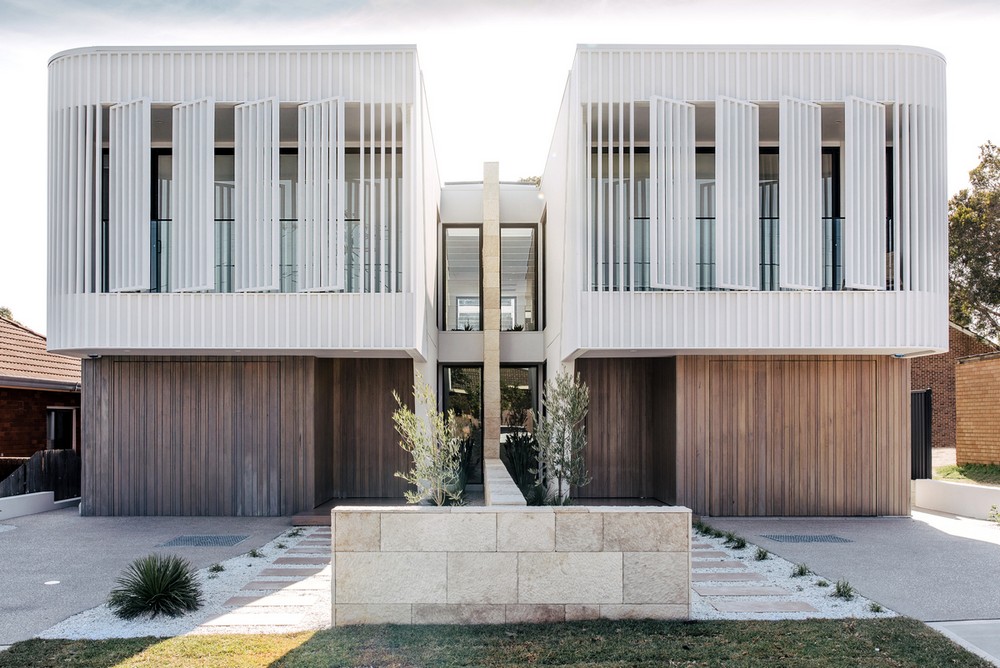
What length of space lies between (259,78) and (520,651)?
8.86 m

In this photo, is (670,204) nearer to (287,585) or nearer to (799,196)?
(799,196)

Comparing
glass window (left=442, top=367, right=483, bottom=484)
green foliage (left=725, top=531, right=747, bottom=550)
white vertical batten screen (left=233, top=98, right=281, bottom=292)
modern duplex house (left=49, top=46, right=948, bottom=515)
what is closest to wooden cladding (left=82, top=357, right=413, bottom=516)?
modern duplex house (left=49, top=46, right=948, bottom=515)

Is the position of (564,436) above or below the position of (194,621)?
above

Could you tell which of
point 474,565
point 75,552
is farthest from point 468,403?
point 474,565

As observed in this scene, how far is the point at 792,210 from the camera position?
11.9 m

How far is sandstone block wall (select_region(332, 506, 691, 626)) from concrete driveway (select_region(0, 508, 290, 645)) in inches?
103

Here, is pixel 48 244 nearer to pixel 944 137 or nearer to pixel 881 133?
pixel 881 133

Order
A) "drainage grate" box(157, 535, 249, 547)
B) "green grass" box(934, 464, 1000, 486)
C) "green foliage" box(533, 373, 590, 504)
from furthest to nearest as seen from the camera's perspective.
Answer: "green grass" box(934, 464, 1000, 486) < "green foliage" box(533, 373, 590, 504) < "drainage grate" box(157, 535, 249, 547)

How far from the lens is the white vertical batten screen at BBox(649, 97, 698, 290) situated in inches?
467

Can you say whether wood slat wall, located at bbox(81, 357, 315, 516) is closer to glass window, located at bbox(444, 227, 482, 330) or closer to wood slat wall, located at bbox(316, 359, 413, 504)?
wood slat wall, located at bbox(316, 359, 413, 504)

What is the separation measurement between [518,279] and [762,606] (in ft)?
34.7

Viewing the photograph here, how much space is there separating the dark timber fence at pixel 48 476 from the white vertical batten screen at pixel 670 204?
35.0 feet

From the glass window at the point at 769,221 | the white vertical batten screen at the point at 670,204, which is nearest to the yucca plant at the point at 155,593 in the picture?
the white vertical batten screen at the point at 670,204

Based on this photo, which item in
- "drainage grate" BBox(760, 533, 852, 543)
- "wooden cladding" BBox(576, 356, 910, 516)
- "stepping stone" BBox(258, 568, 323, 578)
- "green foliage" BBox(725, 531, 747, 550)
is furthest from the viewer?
"wooden cladding" BBox(576, 356, 910, 516)
